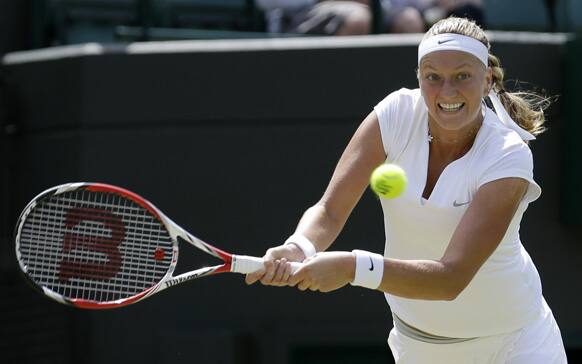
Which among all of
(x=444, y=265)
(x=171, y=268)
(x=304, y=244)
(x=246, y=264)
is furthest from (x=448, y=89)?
(x=171, y=268)

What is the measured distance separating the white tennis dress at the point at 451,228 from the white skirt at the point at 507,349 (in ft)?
0.10

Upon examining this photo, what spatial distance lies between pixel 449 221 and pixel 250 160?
2795mm

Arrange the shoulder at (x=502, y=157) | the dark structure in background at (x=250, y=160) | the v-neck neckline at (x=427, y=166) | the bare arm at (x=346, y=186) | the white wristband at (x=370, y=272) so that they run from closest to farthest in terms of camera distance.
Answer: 1. the white wristband at (x=370, y=272)
2. the shoulder at (x=502, y=157)
3. the v-neck neckline at (x=427, y=166)
4. the bare arm at (x=346, y=186)
5. the dark structure in background at (x=250, y=160)

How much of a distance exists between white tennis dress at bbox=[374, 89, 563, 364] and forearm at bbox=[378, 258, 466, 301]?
0.24 m

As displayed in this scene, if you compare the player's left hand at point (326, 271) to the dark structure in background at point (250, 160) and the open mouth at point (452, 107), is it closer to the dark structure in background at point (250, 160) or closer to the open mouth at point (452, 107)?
the open mouth at point (452, 107)

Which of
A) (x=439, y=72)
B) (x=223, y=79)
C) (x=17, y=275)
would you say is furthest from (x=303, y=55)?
(x=439, y=72)

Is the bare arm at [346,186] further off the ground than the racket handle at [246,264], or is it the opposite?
the bare arm at [346,186]

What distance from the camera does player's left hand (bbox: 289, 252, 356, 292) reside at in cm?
312

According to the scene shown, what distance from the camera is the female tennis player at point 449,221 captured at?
315 centimetres

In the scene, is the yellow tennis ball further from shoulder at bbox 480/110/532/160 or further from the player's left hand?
shoulder at bbox 480/110/532/160

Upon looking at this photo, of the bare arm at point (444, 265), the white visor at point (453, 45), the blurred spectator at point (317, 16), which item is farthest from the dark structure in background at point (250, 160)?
the bare arm at point (444, 265)

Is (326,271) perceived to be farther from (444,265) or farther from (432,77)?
(432,77)

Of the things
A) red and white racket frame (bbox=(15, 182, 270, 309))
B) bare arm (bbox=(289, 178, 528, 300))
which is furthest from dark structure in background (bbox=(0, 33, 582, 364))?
bare arm (bbox=(289, 178, 528, 300))

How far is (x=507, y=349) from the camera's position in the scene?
11.5 feet
